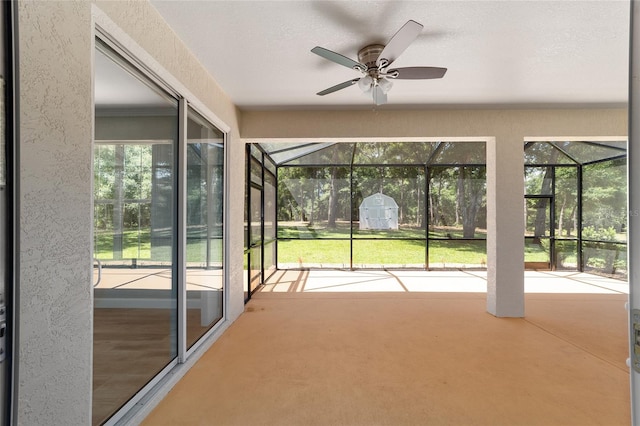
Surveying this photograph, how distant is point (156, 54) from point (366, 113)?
2.49m

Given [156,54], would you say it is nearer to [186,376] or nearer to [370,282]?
[186,376]

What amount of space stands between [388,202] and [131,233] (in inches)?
220

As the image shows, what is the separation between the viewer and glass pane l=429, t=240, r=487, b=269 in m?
6.60

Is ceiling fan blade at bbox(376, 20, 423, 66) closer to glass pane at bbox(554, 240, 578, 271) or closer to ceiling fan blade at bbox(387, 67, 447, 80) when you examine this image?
ceiling fan blade at bbox(387, 67, 447, 80)

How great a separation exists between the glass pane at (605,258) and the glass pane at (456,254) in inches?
80.0

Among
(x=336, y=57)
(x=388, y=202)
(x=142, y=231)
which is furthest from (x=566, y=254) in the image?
(x=142, y=231)

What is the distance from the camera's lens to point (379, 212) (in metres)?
6.70

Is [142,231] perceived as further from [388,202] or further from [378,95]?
[388,202]

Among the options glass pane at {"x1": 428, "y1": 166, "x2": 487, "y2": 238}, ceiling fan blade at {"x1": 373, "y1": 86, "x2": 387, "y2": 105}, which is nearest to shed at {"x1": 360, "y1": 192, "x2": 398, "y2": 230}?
glass pane at {"x1": 428, "y1": 166, "x2": 487, "y2": 238}

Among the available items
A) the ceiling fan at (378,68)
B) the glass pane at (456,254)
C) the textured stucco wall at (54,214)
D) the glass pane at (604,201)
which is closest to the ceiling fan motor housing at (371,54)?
the ceiling fan at (378,68)

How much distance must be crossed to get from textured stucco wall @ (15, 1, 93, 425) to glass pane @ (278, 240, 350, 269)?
5242 mm

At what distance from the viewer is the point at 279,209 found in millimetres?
6602

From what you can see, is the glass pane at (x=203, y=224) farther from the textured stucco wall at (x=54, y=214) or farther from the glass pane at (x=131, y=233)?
the textured stucco wall at (x=54, y=214)

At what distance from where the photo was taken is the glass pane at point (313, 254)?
6.68 metres
